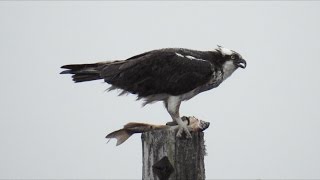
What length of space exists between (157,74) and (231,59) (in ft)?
4.27

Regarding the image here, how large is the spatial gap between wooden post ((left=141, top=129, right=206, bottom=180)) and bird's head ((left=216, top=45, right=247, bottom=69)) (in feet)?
8.42

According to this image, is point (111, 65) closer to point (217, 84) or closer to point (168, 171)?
point (217, 84)

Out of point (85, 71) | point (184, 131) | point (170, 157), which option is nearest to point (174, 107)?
point (85, 71)

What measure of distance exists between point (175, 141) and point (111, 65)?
2.28 meters

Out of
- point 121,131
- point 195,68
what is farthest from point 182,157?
point 195,68

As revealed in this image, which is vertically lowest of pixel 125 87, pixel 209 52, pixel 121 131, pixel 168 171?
pixel 168 171

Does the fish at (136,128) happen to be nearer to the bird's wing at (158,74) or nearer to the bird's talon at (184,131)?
the bird's talon at (184,131)

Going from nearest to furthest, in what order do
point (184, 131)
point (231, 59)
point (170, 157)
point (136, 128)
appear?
point (170, 157)
point (184, 131)
point (136, 128)
point (231, 59)

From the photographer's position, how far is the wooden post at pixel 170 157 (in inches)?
206

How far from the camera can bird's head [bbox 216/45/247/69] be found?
25.5 ft

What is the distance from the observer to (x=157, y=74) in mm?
7293

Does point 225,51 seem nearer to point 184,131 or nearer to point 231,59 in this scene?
point 231,59

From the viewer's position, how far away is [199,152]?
5410mm

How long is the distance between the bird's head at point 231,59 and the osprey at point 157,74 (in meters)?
0.37
